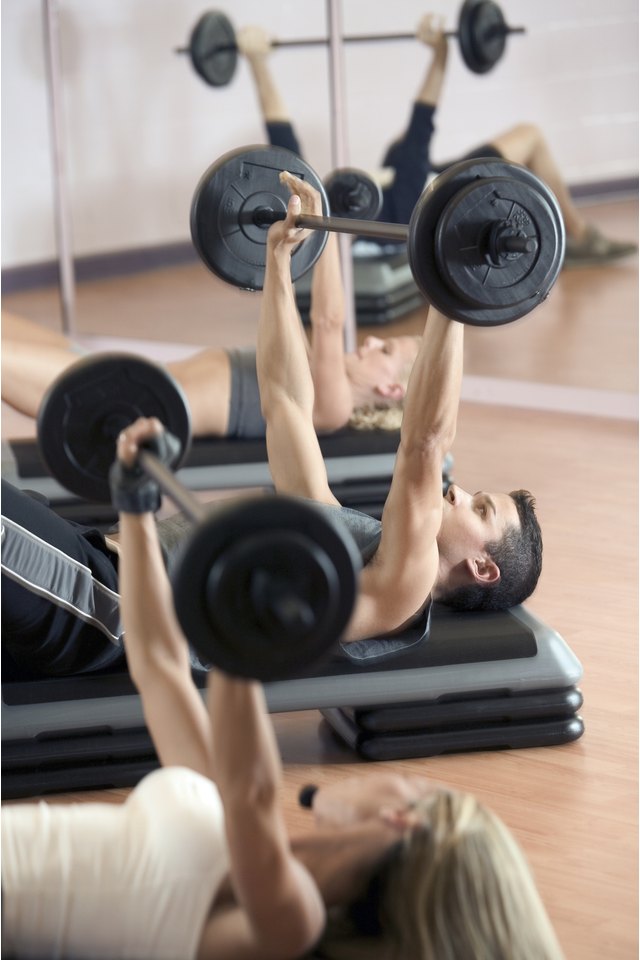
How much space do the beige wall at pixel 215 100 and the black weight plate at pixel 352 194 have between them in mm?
1064

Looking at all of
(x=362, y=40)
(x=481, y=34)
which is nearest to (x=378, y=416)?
(x=481, y=34)

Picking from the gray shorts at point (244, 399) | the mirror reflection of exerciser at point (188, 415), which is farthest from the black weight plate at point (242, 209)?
the gray shorts at point (244, 399)

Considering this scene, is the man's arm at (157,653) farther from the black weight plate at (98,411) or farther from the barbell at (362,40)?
the barbell at (362,40)

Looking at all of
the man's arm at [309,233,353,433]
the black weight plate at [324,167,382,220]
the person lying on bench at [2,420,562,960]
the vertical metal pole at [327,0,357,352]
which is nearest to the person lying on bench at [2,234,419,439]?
the man's arm at [309,233,353,433]

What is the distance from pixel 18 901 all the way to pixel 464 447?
9.40 feet

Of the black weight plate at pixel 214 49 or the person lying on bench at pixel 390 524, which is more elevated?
the black weight plate at pixel 214 49

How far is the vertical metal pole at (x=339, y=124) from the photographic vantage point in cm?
464

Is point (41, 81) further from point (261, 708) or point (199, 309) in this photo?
point (261, 708)

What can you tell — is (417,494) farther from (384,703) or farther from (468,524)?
(384,703)

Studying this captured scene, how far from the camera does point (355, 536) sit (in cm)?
212

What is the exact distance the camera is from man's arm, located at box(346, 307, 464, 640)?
1.88 m

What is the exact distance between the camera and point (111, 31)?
5410 mm

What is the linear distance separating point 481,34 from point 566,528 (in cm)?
177

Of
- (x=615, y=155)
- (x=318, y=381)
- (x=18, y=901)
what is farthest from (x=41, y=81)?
(x=18, y=901)
